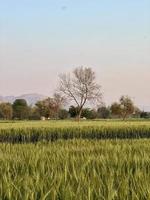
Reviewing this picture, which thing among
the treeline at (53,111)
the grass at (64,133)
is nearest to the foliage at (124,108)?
the treeline at (53,111)

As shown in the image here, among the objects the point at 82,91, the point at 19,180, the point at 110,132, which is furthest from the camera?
the point at 82,91

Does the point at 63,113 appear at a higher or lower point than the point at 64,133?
higher

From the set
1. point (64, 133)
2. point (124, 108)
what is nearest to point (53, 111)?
point (124, 108)

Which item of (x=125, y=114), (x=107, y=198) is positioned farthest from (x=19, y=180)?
(x=125, y=114)

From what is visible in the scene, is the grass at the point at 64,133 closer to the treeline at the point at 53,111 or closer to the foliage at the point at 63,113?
the treeline at the point at 53,111

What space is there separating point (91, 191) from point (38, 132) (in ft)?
53.2

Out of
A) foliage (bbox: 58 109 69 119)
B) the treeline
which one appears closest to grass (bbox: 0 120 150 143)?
the treeline

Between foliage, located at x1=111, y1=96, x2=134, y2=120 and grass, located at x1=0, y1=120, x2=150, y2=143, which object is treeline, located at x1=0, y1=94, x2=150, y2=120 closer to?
foliage, located at x1=111, y1=96, x2=134, y2=120

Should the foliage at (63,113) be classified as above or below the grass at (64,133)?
above

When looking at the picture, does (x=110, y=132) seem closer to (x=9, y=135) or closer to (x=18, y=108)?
(x=9, y=135)

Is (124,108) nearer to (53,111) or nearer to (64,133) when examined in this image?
(53,111)

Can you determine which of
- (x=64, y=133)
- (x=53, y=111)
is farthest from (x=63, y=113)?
(x=64, y=133)

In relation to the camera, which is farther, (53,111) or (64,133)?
(53,111)

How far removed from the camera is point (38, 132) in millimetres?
19312
